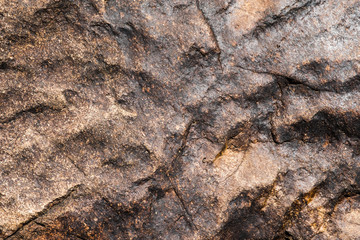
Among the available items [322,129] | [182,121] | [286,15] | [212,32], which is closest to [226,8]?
[212,32]

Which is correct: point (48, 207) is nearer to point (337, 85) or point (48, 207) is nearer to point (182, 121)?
point (182, 121)

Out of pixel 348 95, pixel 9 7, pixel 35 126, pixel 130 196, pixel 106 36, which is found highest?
pixel 9 7

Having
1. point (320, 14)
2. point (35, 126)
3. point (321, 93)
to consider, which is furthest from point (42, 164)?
point (320, 14)

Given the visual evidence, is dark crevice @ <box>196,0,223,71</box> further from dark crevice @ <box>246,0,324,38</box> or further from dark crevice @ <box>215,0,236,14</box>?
dark crevice @ <box>246,0,324,38</box>

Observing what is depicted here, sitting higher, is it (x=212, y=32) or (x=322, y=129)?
(x=212, y=32)

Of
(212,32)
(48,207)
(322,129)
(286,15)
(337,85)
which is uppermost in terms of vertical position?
(212,32)

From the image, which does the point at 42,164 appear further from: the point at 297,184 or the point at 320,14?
the point at 320,14

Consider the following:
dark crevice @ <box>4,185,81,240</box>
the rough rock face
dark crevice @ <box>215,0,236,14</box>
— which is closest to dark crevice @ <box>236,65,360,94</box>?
the rough rock face

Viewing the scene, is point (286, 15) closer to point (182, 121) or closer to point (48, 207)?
point (182, 121)

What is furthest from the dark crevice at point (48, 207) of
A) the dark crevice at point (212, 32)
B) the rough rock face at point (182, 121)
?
the dark crevice at point (212, 32)
